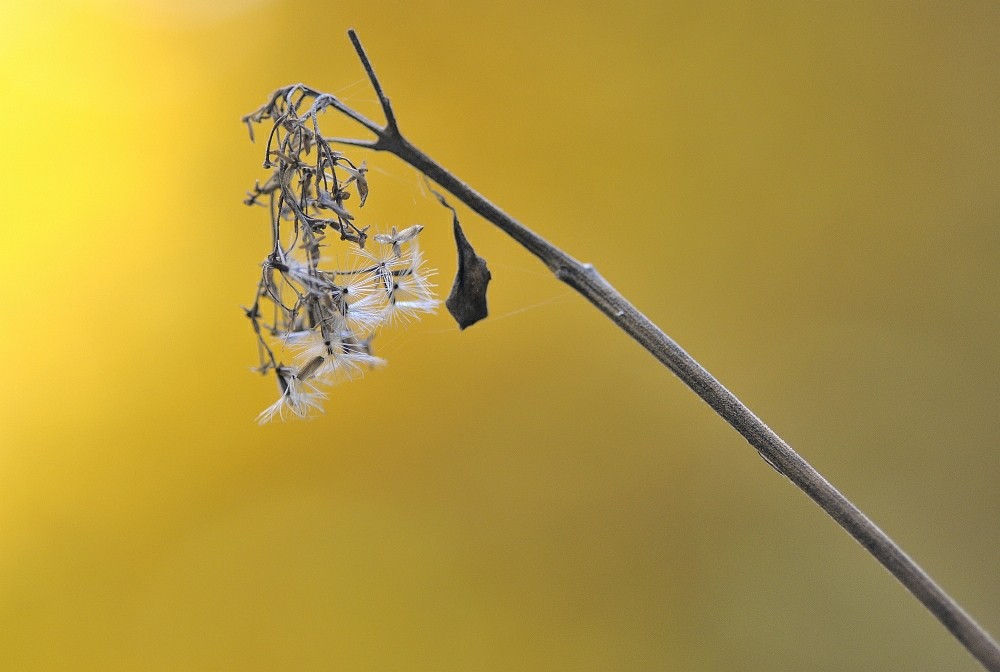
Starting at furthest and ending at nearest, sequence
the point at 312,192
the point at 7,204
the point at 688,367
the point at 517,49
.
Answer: the point at 517,49 < the point at 7,204 < the point at 312,192 < the point at 688,367

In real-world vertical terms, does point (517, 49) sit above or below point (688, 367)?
above

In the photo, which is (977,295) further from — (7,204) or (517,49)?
(7,204)

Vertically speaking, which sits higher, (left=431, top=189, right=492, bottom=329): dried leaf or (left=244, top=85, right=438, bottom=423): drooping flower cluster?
(left=244, top=85, right=438, bottom=423): drooping flower cluster

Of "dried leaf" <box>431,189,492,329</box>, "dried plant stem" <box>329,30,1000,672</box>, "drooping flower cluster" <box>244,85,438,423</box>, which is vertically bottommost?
"dried plant stem" <box>329,30,1000,672</box>

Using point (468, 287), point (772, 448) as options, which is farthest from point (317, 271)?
point (772, 448)

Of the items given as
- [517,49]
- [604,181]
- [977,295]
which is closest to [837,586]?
[977,295]
